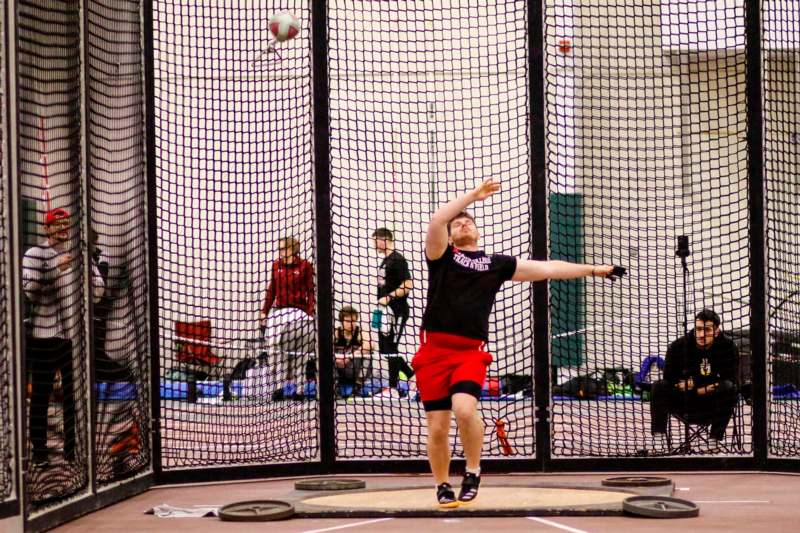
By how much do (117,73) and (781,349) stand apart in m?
4.86

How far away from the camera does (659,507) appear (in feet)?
20.4

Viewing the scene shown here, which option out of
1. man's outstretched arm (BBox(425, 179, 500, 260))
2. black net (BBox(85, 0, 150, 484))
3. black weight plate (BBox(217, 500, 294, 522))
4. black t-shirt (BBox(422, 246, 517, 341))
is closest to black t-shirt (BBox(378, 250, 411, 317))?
black net (BBox(85, 0, 150, 484))

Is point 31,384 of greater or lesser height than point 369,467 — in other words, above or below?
above

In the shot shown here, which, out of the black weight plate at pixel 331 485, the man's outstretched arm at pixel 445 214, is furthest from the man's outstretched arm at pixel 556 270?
the black weight plate at pixel 331 485

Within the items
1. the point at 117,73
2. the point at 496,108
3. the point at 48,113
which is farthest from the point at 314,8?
the point at 496,108

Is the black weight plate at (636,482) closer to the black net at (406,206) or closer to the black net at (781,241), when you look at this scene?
the black net at (406,206)

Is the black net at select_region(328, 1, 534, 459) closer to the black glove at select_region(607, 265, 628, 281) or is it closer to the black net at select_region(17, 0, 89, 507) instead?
the black glove at select_region(607, 265, 628, 281)

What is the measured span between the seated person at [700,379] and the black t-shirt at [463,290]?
8.16 ft

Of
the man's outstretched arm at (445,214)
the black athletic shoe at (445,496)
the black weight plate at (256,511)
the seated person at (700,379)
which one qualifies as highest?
the man's outstretched arm at (445,214)

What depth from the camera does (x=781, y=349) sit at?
8.73 metres

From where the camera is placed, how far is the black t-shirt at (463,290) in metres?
6.59

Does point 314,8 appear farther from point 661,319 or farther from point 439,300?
point 661,319

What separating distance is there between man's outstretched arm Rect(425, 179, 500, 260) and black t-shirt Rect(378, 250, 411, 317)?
2302mm

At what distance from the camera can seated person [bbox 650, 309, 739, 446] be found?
28.1 feet
